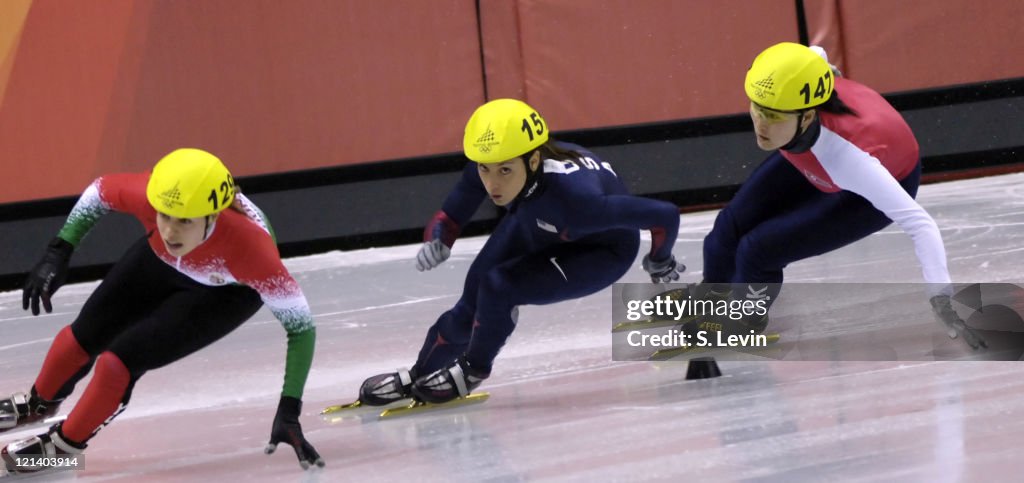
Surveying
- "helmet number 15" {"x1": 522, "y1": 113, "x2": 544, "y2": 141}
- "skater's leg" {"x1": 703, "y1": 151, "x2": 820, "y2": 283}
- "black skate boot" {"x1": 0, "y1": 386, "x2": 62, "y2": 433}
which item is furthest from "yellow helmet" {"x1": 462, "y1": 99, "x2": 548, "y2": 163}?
"black skate boot" {"x1": 0, "y1": 386, "x2": 62, "y2": 433}

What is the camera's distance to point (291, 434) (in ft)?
10.3

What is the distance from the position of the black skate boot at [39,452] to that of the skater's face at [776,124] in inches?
81.4

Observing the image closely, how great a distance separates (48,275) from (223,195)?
0.54 meters

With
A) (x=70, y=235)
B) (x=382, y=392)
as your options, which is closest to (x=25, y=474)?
(x=70, y=235)

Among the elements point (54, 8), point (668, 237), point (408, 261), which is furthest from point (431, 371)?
point (54, 8)

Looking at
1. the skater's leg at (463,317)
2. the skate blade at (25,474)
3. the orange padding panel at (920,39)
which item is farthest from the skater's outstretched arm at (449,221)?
the orange padding panel at (920,39)

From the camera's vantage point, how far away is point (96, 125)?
705cm

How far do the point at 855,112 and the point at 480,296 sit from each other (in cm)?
128

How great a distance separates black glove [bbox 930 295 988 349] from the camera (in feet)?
12.0

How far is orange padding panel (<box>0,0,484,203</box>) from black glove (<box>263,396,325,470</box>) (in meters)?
4.21

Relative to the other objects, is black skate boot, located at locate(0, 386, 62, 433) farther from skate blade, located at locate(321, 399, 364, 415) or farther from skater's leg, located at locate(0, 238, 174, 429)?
skate blade, located at locate(321, 399, 364, 415)

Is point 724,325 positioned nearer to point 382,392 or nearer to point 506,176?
point 506,176

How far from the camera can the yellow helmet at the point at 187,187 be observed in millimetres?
3014

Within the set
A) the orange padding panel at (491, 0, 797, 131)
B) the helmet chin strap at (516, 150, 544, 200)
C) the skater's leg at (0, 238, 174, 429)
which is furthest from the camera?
the orange padding panel at (491, 0, 797, 131)
